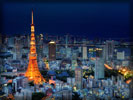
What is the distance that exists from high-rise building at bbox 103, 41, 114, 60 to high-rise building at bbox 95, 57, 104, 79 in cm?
14

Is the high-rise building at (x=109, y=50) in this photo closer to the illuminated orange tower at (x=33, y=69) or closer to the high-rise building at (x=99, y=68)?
the high-rise building at (x=99, y=68)

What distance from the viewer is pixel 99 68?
421 centimetres

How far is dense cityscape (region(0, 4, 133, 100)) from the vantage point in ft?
9.52

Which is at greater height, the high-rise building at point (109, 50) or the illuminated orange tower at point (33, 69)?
the high-rise building at point (109, 50)

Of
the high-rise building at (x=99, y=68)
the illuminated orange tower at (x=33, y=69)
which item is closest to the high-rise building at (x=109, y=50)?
the high-rise building at (x=99, y=68)

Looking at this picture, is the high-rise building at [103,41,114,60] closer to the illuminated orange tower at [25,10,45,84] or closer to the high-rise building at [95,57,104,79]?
the high-rise building at [95,57,104,79]

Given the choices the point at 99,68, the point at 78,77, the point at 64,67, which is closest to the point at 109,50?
the point at 99,68

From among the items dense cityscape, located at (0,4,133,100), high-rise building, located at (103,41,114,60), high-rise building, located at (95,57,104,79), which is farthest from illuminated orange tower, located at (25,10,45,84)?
high-rise building, located at (103,41,114,60)

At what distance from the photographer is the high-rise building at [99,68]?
401 cm

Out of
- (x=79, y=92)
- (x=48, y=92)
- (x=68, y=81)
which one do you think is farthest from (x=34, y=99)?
(x=68, y=81)

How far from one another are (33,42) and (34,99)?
54.6 inches

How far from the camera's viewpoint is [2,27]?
2492 millimetres

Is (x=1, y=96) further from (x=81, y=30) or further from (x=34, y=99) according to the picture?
(x=81, y=30)

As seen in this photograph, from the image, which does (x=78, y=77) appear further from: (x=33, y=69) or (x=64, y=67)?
(x=33, y=69)
